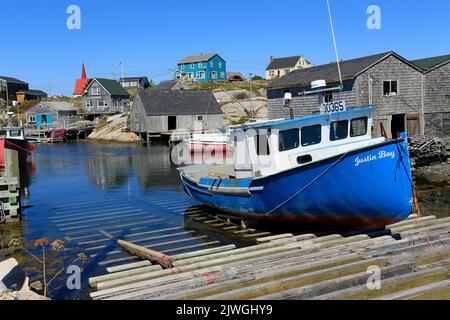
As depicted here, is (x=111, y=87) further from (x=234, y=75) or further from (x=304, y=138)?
(x=304, y=138)

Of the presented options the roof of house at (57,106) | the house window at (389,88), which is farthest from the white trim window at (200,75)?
the house window at (389,88)

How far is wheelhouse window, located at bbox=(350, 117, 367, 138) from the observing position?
45.0 ft

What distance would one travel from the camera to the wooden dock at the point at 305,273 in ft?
21.6

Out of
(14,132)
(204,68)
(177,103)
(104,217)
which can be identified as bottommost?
(104,217)

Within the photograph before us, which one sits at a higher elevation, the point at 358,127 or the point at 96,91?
the point at 96,91

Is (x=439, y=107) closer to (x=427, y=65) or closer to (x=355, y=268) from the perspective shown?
(x=427, y=65)

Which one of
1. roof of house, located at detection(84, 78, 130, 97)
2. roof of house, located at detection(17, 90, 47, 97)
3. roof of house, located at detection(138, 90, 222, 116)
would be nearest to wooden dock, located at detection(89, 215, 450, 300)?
roof of house, located at detection(138, 90, 222, 116)

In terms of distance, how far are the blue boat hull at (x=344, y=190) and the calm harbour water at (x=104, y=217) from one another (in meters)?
1.78

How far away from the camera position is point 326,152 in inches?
529

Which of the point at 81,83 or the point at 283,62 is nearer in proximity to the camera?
the point at 283,62

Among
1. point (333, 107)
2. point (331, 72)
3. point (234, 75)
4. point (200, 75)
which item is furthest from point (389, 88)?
point (234, 75)

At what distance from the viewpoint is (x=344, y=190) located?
11.5 meters

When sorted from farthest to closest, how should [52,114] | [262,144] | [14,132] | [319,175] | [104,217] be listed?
[52,114] → [14,132] → [104,217] → [262,144] → [319,175]

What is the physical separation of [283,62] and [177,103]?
53.5 metres
